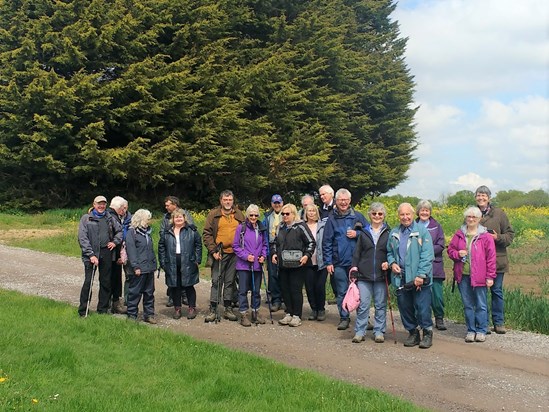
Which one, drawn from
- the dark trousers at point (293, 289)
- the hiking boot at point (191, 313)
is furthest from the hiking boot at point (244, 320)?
the hiking boot at point (191, 313)

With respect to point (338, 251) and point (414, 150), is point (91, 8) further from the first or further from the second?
point (414, 150)

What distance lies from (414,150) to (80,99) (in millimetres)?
24183

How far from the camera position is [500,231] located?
7.77 meters

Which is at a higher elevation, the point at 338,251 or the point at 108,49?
the point at 108,49

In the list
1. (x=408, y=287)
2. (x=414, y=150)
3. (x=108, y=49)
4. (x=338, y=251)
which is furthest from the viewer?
(x=414, y=150)

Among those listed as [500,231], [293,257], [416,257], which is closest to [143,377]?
[293,257]

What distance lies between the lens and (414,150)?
37.9 metres

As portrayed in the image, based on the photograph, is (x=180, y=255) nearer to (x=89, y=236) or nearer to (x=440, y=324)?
(x=89, y=236)

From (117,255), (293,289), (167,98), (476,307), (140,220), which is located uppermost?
(167,98)

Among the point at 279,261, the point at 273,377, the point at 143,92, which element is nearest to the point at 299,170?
the point at 143,92

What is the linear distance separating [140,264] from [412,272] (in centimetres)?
375

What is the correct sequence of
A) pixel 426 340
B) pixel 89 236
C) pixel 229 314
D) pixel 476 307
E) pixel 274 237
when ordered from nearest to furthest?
pixel 426 340 < pixel 476 307 < pixel 89 236 < pixel 229 314 < pixel 274 237

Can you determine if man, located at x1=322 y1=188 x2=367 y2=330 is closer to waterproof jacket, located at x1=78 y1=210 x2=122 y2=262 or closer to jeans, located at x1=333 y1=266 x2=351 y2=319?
jeans, located at x1=333 y1=266 x2=351 y2=319

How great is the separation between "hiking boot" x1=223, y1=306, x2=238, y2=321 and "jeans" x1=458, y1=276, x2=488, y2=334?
129 inches
